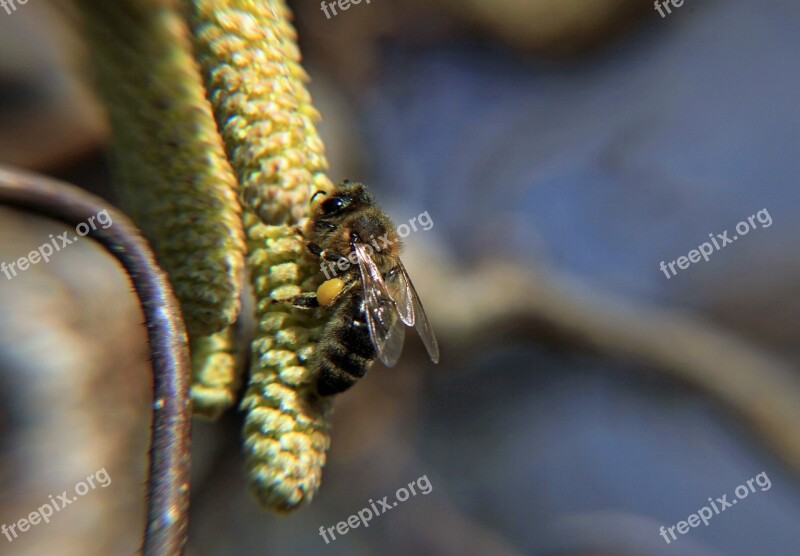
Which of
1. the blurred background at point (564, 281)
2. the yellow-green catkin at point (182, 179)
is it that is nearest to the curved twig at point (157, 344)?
the yellow-green catkin at point (182, 179)

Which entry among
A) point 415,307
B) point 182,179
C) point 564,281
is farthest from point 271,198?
point 564,281

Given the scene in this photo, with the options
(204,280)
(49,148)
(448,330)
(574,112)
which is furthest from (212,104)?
(574,112)

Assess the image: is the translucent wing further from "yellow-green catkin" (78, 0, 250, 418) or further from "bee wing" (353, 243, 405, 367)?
"yellow-green catkin" (78, 0, 250, 418)

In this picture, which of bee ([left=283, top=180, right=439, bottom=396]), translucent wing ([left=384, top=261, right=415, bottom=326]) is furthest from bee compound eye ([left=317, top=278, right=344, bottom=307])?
translucent wing ([left=384, top=261, right=415, bottom=326])

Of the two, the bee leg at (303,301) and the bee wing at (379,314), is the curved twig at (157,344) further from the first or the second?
the bee wing at (379,314)

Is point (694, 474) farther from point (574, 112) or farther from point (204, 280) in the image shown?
point (204, 280)

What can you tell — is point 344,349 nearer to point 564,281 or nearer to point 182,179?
point 182,179
